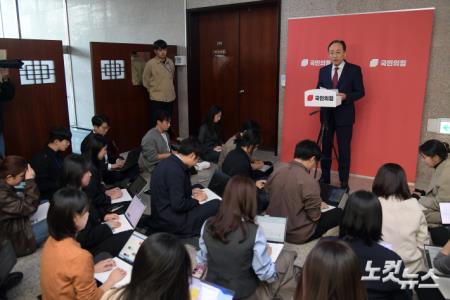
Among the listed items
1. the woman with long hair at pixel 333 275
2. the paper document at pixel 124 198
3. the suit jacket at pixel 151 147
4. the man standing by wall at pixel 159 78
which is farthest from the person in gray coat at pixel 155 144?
the woman with long hair at pixel 333 275

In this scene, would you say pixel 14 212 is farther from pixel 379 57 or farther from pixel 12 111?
pixel 379 57

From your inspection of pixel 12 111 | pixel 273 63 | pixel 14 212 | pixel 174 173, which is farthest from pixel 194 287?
pixel 273 63

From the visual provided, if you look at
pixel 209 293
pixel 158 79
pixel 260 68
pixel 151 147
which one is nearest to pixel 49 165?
pixel 151 147

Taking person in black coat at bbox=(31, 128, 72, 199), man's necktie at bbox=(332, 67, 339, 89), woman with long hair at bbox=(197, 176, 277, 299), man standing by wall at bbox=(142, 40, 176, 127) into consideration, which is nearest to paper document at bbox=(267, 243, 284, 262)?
woman with long hair at bbox=(197, 176, 277, 299)

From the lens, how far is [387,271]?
62.7 inches

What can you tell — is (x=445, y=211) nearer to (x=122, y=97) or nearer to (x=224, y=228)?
(x=224, y=228)

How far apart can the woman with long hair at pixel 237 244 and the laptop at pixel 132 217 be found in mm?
859

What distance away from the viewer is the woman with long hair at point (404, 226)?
6.79 ft

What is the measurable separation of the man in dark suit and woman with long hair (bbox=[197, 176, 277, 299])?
230 centimetres

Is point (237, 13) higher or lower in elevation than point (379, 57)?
higher

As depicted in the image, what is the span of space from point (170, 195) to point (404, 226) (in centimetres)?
145

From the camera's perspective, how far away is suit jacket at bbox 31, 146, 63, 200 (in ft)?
10.2

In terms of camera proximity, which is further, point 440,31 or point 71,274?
point 440,31

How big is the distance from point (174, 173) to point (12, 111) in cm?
231
